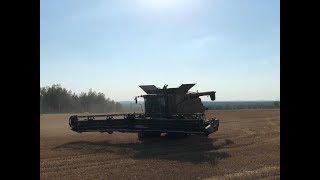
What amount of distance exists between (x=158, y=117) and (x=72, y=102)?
68009mm

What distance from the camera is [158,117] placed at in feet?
59.3

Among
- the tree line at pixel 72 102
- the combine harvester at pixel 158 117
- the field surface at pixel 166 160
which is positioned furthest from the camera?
the tree line at pixel 72 102

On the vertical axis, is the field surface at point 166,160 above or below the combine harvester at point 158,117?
below

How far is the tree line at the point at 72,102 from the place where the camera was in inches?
3002

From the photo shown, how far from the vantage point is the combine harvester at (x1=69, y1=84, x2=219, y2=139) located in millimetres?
16531

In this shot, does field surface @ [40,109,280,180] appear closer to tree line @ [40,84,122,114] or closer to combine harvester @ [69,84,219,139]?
combine harvester @ [69,84,219,139]

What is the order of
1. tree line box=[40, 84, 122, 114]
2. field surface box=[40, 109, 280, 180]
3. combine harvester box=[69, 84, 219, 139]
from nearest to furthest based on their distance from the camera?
field surface box=[40, 109, 280, 180] → combine harvester box=[69, 84, 219, 139] → tree line box=[40, 84, 122, 114]

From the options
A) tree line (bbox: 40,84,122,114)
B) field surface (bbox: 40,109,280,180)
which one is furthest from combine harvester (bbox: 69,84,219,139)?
tree line (bbox: 40,84,122,114)

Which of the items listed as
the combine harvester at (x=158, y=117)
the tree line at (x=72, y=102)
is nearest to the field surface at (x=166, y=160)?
the combine harvester at (x=158, y=117)

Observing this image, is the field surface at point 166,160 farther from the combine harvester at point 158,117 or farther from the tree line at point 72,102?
the tree line at point 72,102

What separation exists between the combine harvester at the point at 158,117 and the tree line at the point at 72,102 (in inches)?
2164

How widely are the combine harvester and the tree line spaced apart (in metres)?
55.0
